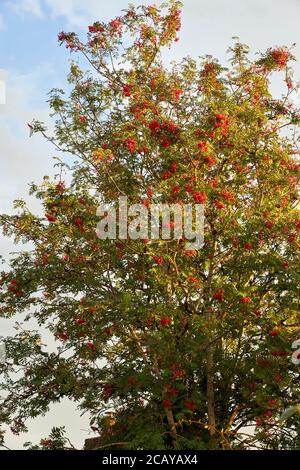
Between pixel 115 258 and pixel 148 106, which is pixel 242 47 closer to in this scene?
pixel 148 106

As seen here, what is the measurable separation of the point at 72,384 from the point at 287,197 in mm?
6635

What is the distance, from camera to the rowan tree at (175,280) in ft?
39.4

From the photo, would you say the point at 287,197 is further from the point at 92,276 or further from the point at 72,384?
the point at 72,384

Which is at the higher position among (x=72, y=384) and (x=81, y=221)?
(x=81, y=221)

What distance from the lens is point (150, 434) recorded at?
449 inches

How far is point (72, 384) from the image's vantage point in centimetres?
1267

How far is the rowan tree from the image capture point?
12008mm

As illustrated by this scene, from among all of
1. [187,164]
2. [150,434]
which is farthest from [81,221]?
[150,434]

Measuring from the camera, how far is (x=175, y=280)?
1267cm
